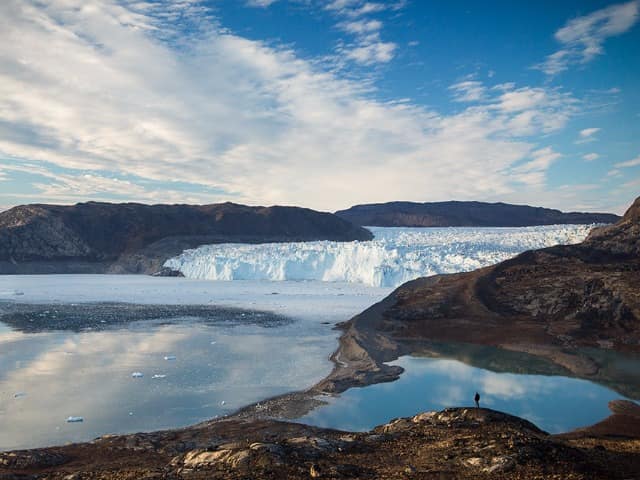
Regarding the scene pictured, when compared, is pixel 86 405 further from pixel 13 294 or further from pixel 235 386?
pixel 13 294

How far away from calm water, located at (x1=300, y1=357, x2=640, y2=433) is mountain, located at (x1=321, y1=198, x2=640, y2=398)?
1337mm

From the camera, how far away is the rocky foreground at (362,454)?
6.99m

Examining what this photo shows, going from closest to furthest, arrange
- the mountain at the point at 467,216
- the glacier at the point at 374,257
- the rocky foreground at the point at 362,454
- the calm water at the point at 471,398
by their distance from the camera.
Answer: the rocky foreground at the point at 362,454
the calm water at the point at 471,398
the glacier at the point at 374,257
the mountain at the point at 467,216

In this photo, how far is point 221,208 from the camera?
77750mm

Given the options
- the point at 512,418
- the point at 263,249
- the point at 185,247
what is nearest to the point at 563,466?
the point at 512,418

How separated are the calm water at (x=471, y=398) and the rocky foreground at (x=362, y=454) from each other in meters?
1.25

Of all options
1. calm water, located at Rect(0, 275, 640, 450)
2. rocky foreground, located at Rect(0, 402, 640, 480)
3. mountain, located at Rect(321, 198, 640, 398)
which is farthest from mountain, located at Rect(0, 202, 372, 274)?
rocky foreground, located at Rect(0, 402, 640, 480)

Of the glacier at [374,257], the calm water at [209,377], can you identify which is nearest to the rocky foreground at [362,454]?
the calm water at [209,377]

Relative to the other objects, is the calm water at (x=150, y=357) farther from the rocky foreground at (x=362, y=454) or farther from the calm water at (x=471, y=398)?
the calm water at (x=471, y=398)

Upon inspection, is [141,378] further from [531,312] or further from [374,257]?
[374,257]

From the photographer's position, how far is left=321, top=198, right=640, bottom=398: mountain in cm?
1848

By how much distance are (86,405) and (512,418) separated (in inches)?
374

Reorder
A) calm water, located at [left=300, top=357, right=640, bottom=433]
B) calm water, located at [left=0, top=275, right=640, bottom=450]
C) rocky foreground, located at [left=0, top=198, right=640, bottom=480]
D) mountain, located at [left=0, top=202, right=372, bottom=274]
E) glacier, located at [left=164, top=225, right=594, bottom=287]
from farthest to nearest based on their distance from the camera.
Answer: mountain, located at [left=0, top=202, right=372, bottom=274] → glacier, located at [left=164, top=225, right=594, bottom=287] → calm water, located at [left=0, top=275, right=640, bottom=450] → calm water, located at [left=300, top=357, right=640, bottom=433] → rocky foreground, located at [left=0, top=198, right=640, bottom=480]

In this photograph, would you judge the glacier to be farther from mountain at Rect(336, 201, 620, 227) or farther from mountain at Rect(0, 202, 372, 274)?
mountain at Rect(336, 201, 620, 227)
